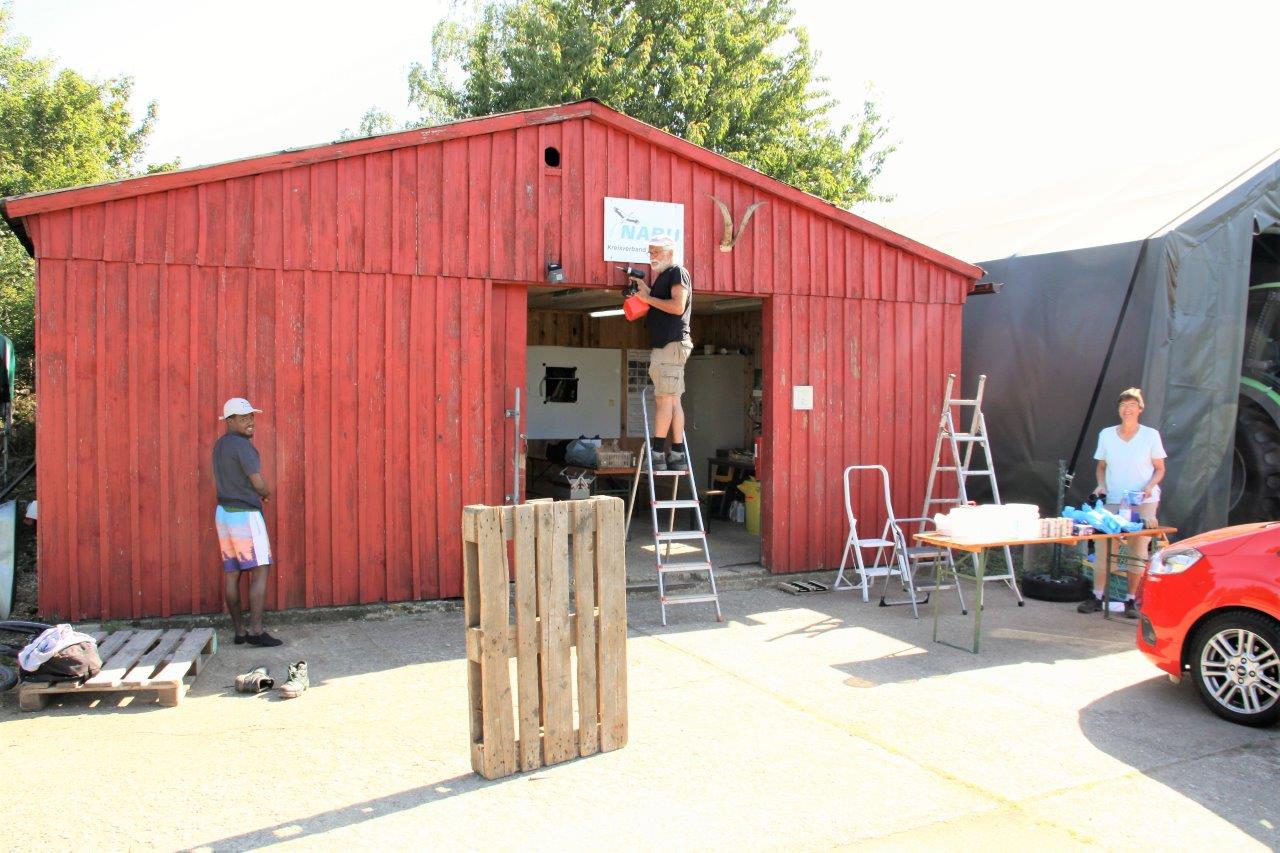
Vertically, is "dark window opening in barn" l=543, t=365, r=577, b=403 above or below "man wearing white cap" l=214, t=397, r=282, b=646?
above

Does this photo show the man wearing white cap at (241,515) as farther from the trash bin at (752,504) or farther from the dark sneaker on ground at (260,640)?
the trash bin at (752,504)

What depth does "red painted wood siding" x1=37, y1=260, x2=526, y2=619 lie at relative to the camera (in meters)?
7.14

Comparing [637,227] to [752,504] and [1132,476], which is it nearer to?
[752,504]

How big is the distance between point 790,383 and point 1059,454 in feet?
13.9

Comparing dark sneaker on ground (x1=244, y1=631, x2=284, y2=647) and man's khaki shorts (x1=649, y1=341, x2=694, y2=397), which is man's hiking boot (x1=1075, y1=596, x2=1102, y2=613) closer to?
man's khaki shorts (x1=649, y1=341, x2=694, y2=397)

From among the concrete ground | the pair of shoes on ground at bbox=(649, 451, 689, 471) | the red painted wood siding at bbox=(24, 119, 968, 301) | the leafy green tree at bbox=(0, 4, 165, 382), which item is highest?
the leafy green tree at bbox=(0, 4, 165, 382)

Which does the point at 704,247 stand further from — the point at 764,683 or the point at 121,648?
the point at 121,648

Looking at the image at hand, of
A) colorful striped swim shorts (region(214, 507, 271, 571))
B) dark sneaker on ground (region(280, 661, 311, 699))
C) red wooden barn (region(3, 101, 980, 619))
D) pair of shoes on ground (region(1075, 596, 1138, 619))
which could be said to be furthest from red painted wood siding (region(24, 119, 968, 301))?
pair of shoes on ground (region(1075, 596, 1138, 619))

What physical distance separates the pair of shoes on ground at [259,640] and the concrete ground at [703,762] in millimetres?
78

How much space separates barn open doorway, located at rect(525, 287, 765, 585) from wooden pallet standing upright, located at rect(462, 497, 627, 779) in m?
8.15

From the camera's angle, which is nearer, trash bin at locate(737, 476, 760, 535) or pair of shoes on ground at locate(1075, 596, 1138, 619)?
pair of shoes on ground at locate(1075, 596, 1138, 619)

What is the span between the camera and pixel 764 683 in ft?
20.8

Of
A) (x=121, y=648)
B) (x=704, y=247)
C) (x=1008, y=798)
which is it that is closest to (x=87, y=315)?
(x=121, y=648)

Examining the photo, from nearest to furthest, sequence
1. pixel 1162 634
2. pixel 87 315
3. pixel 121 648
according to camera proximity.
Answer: pixel 1162 634 < pixel 121 648 < pixel 87 315
